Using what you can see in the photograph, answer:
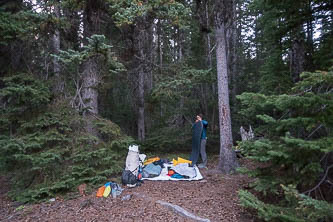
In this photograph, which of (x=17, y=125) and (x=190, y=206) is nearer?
(x=190, y=206)

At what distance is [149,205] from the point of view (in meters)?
4.79

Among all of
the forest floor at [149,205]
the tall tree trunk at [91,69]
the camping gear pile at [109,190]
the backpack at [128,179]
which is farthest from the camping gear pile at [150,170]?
the tall tree trunk at [91,69]

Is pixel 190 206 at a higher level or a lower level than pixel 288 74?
lower

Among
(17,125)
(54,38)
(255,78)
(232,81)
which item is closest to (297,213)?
(17,125)

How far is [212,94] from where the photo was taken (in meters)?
14.4

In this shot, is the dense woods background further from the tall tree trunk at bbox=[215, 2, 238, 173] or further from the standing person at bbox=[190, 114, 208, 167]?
the standing person at bbox=[190, 114, 208, 167]

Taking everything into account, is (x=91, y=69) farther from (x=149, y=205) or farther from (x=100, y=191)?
(x=149, y=205)

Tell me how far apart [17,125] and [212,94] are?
10777 millimetres

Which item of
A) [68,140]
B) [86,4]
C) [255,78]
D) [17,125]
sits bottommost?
[68,140]

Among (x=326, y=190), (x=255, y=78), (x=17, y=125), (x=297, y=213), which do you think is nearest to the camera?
(x=297, y=213)

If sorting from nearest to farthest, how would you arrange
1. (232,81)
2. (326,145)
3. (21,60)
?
(326,145) → (21,60) → (232,81)

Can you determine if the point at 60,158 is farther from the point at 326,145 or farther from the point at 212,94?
the point at 212,94

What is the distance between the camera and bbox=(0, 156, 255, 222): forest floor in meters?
4.40

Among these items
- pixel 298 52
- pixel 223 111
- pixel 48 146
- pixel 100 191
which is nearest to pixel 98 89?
pixel 48 146
